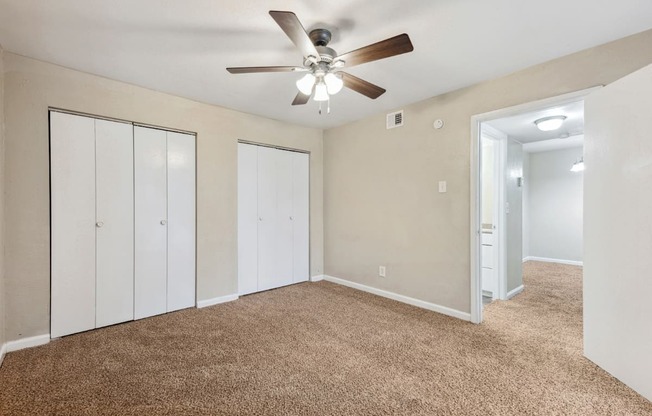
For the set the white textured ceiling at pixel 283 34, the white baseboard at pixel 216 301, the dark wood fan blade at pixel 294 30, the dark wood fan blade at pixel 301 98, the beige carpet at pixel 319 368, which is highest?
the white textured ceiling at pixel 283 34

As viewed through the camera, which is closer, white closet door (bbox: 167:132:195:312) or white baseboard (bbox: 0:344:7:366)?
white baseboard (bbox: 0:344:7:366)

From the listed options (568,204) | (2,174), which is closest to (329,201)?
(2,174)

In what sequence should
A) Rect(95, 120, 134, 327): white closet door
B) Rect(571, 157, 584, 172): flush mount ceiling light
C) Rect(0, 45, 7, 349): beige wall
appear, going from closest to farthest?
Rect(0, 45, 7, 349): beige wall
Rect(95, 120, 134, 327): white closet door
Rect(571, 157, 584, 172): flush mount ceiling light

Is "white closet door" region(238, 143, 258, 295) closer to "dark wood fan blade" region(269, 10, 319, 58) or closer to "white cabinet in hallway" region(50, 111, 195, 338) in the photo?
"white cabinet in hallway" region(50, 111, 195, 338)

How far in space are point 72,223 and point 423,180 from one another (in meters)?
3.37

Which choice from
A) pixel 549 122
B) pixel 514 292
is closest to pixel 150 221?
pixel 514 292

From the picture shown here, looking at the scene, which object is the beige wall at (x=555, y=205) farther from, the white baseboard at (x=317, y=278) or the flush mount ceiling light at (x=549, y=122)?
the white baseboard at (x=317, y=278)

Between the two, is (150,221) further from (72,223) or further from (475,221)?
(475,221)

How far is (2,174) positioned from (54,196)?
34 cm

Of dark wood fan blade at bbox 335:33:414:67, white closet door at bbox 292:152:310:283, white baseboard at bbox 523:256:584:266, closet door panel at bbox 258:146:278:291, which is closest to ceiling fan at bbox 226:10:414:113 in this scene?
dark wood fan blade at bbox 335:33:414:67

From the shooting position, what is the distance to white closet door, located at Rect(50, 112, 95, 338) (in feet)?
8.16

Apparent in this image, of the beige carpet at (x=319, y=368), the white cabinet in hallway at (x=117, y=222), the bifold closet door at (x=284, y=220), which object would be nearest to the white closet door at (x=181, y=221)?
the white cabinet in hallway at (x=117, y=222)

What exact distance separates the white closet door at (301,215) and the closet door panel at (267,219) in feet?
1.05

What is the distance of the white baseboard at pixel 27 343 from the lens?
227 centimetres
